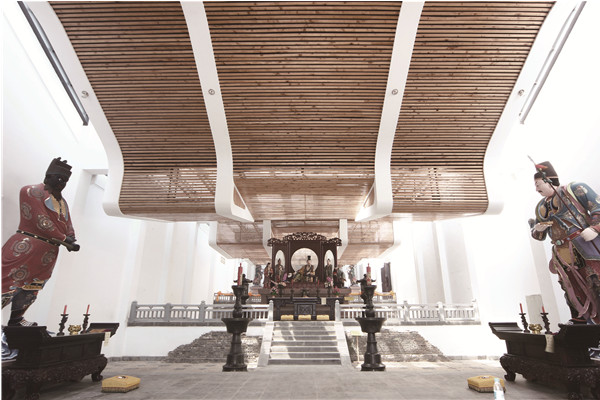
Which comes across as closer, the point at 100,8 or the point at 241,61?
the point at 100,8

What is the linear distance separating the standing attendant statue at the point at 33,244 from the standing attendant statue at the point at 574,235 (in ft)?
21.3

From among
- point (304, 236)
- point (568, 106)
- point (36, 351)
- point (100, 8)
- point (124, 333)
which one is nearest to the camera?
point (36, 351)

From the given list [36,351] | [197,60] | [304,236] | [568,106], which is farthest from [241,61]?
[304,236]

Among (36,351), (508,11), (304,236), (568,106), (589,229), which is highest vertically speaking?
(508,11)

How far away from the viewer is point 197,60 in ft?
16.8

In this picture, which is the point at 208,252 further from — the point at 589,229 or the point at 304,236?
the point at 589,229

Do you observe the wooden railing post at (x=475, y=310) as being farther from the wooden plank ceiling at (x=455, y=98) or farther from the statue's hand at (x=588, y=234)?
the statue's hand at (x=588, y=234)

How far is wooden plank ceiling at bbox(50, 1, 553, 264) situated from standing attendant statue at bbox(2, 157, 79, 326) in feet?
6.58

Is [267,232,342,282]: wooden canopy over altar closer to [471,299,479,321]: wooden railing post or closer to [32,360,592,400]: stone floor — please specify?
[471,299,479,321]: wooden railing post

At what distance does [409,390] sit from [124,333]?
330 inches

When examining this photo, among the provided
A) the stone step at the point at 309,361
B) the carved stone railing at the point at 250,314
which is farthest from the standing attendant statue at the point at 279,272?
the stone step at the point at 309,361

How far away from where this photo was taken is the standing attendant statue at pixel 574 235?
4.00 meters

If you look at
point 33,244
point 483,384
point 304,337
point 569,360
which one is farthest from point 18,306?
point 569,360

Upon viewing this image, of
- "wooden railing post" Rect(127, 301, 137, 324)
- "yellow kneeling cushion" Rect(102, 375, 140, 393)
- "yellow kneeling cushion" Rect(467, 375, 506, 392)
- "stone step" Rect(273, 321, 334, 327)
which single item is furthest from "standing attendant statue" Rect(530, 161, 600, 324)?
"wooden railing post" Rect(127, 301, 137, 324)
